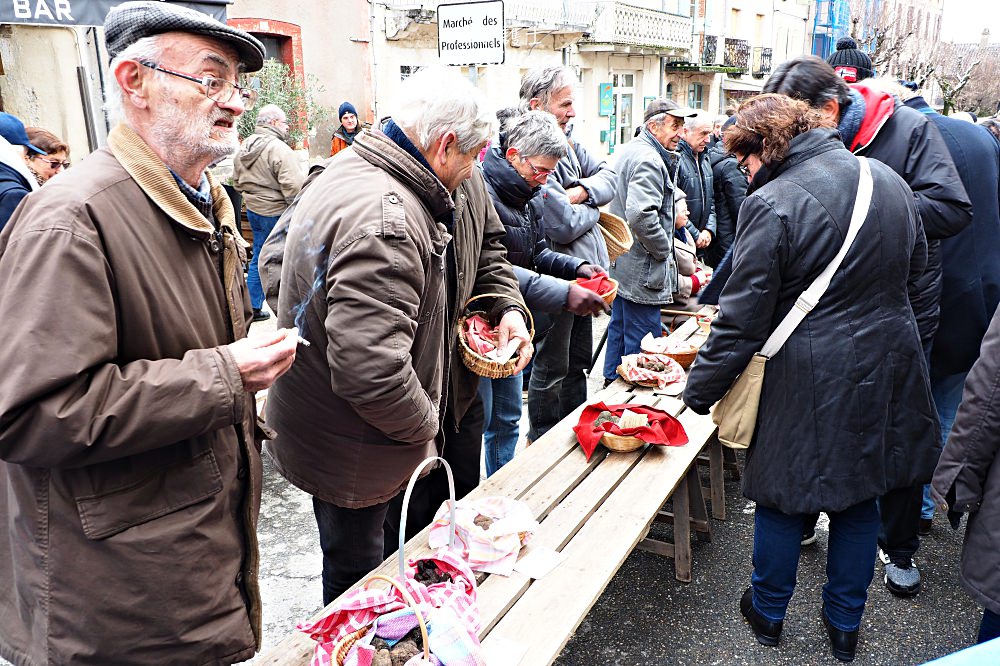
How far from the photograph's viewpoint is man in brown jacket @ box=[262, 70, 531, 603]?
2.02m

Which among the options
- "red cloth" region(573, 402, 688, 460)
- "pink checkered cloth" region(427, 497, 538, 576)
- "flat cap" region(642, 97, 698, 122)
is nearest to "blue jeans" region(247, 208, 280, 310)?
"flat cap" region(642, 97, 698, 122)

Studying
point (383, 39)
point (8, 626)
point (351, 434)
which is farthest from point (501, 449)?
point (383, 39)

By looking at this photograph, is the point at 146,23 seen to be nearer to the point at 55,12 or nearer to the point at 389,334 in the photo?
the point at 389,334

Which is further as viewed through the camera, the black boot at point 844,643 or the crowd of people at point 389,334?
the black boot at point 844,643

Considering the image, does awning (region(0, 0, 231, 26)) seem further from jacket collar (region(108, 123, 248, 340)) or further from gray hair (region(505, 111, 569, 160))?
jacket collar (region(108, 123, 248, 340))

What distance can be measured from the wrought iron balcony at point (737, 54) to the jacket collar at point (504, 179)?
29.3 metres

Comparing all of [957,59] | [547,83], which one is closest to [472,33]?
[547,83]

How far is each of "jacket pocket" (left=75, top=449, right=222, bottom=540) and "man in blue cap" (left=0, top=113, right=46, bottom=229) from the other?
2.55 m

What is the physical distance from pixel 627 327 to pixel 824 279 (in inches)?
105

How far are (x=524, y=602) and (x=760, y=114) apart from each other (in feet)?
5.88

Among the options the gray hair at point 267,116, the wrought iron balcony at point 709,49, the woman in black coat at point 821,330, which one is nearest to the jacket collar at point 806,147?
the woman in black coat at point 821,330

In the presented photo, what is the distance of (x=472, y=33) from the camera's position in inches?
220

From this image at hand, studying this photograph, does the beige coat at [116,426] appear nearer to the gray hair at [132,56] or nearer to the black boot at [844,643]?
the gray hair at [132,56]

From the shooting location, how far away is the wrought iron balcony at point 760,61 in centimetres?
3272
